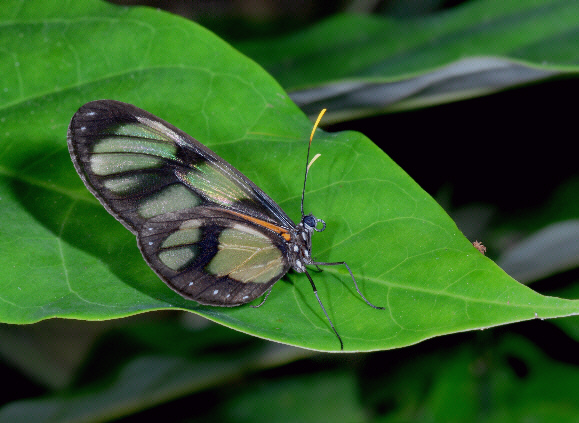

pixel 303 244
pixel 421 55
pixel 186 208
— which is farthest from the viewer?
pixel 421 55

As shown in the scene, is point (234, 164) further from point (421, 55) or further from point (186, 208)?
point (421, 55)

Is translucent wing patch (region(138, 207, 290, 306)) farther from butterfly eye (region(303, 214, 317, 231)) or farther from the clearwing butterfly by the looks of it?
butterfly eye (region(303, 214, 317, 231))

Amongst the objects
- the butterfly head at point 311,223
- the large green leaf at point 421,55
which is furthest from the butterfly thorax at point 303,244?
the large green leaf at point 421,55

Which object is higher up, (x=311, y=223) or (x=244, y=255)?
(x=311, y=223)

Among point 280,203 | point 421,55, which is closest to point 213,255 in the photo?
point 280,203

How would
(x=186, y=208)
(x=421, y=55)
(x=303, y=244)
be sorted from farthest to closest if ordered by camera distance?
(x=421, y=55), (x=186, y=208), (x=303, y=244)

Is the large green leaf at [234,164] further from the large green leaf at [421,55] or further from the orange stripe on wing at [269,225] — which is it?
the large green leaf at [421,55]

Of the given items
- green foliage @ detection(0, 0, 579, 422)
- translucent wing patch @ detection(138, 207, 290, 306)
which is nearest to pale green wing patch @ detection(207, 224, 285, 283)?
translucent wing patch @ detection(138, 207, 290, 306)
